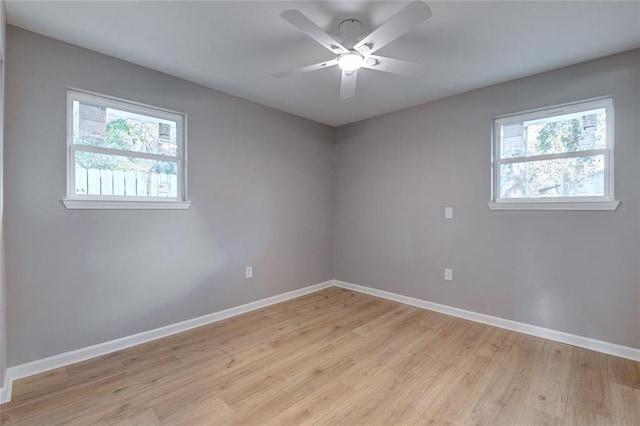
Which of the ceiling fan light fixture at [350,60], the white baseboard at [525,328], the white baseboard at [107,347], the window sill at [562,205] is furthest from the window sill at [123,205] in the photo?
the window sill at [562,205]

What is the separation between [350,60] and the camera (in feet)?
6.44

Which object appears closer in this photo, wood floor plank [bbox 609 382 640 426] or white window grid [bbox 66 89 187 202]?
wood floor plank [bbox 609 382 640 426]

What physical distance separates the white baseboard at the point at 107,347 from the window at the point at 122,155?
1.12 meters

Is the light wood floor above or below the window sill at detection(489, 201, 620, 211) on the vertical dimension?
below

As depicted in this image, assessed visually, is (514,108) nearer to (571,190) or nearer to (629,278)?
(571,190)

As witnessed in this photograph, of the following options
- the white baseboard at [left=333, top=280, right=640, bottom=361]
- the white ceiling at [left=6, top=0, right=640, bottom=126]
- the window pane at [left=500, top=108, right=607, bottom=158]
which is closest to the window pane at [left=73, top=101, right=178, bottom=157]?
the white ceiling at [left=6, top=0, right=640, bottom=126]

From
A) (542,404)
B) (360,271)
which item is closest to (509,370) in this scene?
(542,404)

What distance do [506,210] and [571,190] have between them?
0.52 metres

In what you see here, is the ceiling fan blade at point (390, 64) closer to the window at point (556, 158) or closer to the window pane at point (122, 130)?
the window at point (556, 158)

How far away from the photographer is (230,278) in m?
3.18

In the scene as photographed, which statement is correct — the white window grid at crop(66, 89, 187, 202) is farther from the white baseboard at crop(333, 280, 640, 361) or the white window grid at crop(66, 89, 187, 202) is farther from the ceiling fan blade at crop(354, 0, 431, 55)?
the white baseboard at crop(333, 280, 640, 361)

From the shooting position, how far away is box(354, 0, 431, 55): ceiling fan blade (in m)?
1.41

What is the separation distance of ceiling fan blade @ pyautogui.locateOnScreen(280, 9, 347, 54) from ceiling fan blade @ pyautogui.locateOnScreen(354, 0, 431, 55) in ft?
0.54

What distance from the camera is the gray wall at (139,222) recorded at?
2.03 metres
